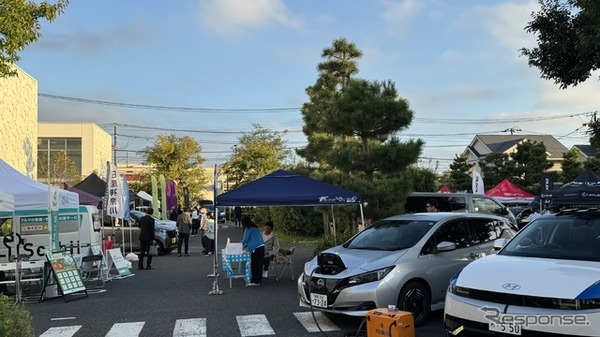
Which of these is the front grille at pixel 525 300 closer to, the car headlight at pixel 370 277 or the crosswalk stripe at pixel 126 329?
the car headlight at pixel 370 277

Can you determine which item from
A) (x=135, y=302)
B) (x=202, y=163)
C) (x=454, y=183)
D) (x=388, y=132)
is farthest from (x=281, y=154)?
(x=135, y=302)

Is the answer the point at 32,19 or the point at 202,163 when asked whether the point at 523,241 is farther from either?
the point at 202,163

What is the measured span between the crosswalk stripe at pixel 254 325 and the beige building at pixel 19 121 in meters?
26.1

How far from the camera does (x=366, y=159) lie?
14406mm

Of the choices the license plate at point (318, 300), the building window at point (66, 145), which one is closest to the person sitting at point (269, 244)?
the license plate at point (318, 300)

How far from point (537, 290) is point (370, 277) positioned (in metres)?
2.66

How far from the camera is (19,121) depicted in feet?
109

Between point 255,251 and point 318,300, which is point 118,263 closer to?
point 255,251

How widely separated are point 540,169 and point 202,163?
28678 mm

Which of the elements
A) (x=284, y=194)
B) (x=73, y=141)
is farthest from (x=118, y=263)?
(x=73, y=141)

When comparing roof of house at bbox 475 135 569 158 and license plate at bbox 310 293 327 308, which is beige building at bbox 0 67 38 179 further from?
roof of house at bbox 475 135 569 158

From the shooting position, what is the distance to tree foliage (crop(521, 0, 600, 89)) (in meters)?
7.82

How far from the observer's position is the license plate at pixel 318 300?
7344mm

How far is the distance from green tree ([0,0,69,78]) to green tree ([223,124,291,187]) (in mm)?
32619
